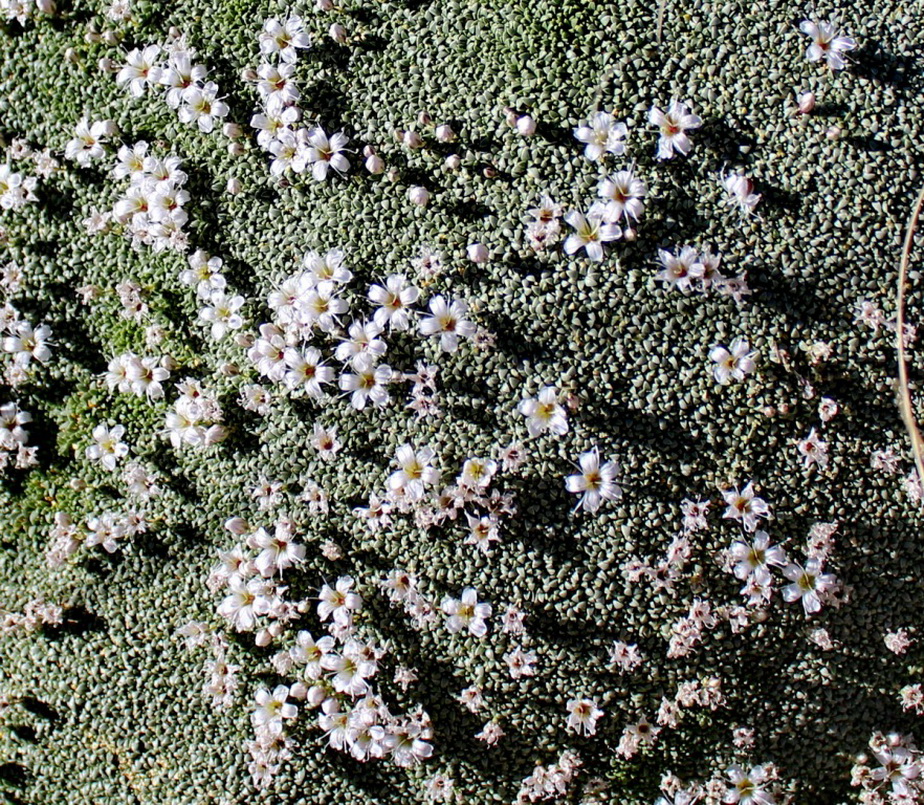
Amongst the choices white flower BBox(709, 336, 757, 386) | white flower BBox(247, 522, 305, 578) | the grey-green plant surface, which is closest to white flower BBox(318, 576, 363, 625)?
the grey-green plant surface

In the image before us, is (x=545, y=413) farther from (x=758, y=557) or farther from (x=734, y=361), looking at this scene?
(x=758, y=557)

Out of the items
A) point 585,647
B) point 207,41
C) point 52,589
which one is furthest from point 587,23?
point 52,589

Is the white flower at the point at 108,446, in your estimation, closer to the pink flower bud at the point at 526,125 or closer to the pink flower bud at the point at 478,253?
the pink flower bud at the point at 478,253

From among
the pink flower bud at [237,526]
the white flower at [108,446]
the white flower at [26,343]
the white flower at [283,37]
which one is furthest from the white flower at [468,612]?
the white flower at [283,37]

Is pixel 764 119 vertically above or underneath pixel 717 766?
above

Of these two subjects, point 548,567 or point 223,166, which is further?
point 223,166

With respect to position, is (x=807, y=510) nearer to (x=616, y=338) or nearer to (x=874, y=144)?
(x=616, y=338)
